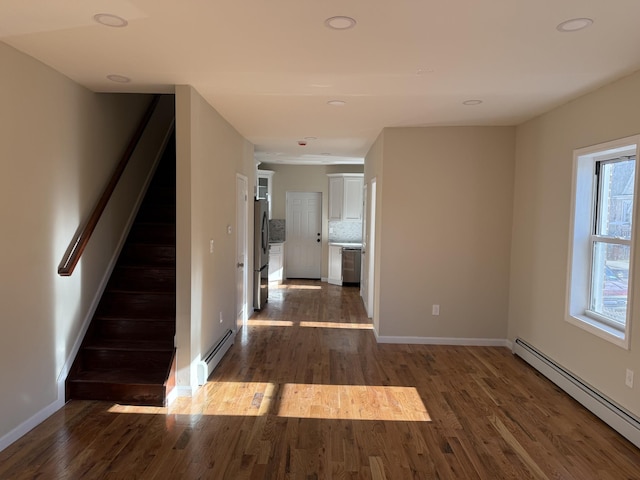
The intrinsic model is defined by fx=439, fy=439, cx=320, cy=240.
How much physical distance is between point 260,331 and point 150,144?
261 cm

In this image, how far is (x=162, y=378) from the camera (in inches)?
138

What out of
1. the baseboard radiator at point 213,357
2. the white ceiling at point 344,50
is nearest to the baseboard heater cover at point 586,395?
the white ceiling at point 344,50

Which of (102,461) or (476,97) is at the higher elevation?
(476,97)

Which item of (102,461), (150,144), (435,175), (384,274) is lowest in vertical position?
(102,461)

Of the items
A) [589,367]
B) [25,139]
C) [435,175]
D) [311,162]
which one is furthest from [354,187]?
[25,139]

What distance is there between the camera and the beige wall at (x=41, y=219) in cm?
270

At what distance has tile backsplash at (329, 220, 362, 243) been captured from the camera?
30.8 feet

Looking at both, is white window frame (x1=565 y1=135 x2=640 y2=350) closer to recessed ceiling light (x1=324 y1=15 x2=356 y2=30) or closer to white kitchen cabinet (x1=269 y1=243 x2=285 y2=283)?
recessed ceiling light (x1=324 y1=15 x2=356 y2=30)

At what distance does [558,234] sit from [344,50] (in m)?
2.60

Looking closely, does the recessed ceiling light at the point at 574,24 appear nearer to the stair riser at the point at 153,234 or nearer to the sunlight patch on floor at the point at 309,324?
the stair riser at the point at 153,234

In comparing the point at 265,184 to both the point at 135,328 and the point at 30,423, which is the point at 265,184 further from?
the point at 30,423

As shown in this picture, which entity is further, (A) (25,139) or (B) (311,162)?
(B) (311,162)

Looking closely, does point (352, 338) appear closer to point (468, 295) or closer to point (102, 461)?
point (468, 295)

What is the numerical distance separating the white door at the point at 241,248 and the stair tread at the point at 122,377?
1.89 m
